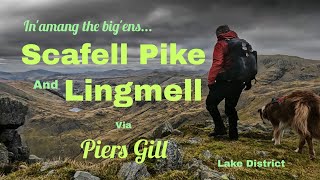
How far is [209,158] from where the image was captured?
12695 mm

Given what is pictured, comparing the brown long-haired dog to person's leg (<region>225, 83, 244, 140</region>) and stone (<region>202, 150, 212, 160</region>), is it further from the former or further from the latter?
stone (<region>202, 150, 212, 160</region>)

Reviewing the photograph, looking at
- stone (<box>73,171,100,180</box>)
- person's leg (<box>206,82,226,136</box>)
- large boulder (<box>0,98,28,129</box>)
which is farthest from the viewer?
large boulder (<box>0,98,28,129</box>)

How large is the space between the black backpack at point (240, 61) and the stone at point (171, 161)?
185 inches

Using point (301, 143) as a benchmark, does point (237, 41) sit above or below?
above

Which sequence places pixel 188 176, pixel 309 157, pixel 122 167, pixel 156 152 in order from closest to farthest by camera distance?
pixel 188 176 < pixel 122 167 < pixel 156 152 < pixel 309 157

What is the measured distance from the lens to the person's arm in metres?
Result: 14.5

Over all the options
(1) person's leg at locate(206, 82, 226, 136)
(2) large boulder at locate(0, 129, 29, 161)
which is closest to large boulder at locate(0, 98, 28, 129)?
(2) large boulder at locate(0, 129, 29, 161)

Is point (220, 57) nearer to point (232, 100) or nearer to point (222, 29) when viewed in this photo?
point (222, 29)

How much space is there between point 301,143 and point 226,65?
4.42m

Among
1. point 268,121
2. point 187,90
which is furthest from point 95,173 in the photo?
point 268,121

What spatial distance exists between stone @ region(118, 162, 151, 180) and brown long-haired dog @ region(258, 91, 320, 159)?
7067 millimetres

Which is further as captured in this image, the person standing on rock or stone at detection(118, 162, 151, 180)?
the person standing on rock

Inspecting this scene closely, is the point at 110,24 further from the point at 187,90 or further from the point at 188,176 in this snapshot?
the point at 188,176

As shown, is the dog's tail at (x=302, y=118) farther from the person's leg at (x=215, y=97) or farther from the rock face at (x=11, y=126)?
the rock face at (x=11, y=126)
